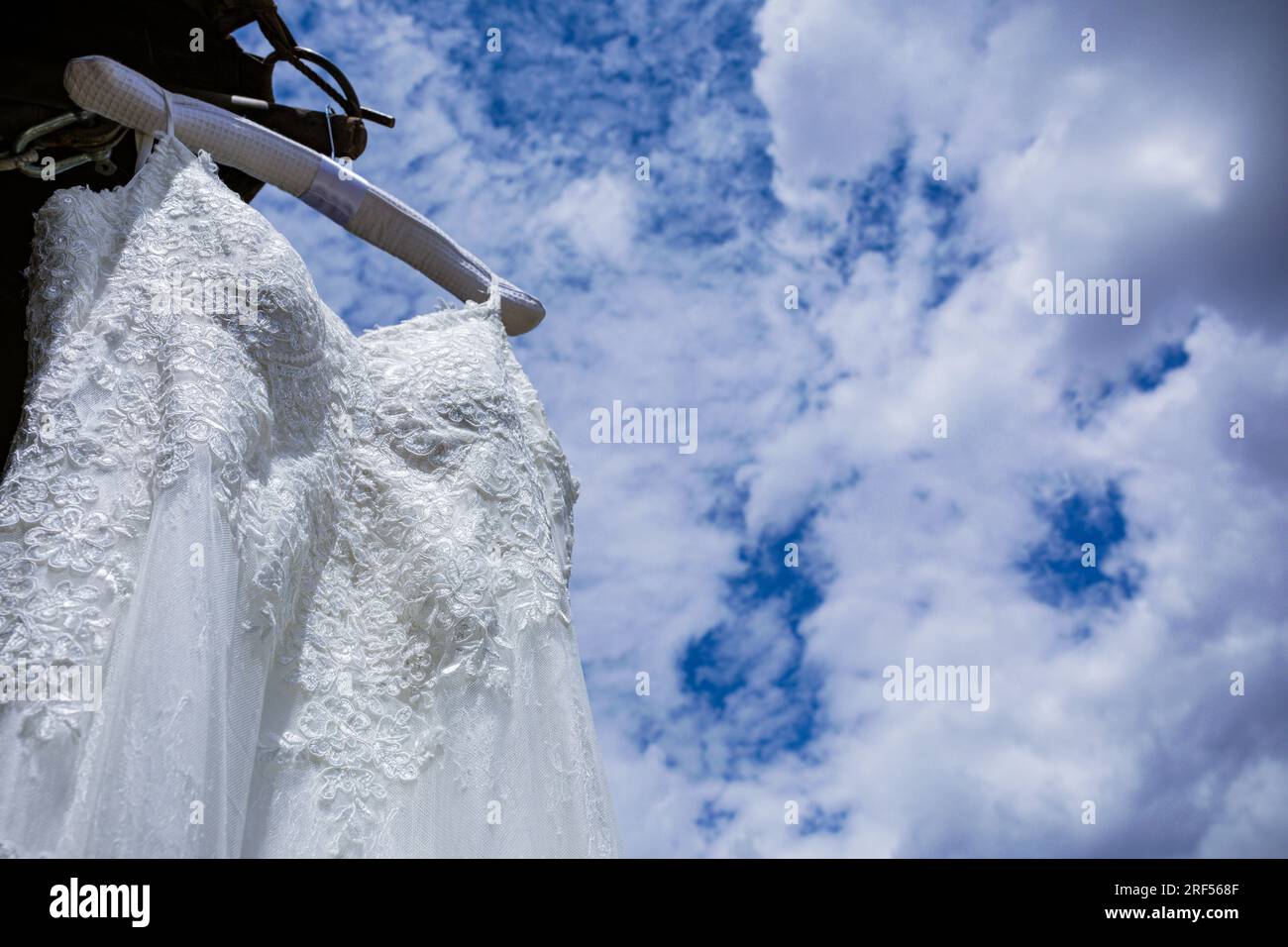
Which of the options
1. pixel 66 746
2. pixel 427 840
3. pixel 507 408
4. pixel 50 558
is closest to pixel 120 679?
pixel 66 746

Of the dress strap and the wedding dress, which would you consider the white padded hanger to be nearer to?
the dress strap

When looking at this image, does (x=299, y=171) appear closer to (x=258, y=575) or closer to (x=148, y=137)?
(x=148, y=137)

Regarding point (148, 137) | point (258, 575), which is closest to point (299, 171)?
point (148, 137)

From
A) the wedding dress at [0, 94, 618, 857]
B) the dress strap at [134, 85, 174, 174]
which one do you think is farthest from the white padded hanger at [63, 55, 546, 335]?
the wedding dress at [0, 94, 618, 857]

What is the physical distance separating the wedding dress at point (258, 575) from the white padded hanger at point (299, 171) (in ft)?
0.39

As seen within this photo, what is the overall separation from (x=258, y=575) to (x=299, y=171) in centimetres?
109

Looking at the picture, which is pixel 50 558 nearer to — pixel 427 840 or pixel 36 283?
pixel 36 283

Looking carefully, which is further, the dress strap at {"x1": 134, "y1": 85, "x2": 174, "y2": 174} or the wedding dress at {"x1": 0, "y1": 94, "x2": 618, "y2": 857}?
the dress strap at {"x1": 134, "y1": 85, "x2": 174, "y2": 174}

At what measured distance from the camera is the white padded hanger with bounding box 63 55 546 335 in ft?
5.99

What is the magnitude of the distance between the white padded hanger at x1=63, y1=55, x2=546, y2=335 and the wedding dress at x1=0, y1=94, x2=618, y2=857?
119 mm

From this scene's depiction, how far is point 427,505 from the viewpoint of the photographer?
1897mm

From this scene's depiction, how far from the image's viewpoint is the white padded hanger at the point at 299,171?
1.83m

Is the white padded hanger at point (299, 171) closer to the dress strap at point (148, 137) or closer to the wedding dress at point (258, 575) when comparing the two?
the dress strap at point (148, 137)
